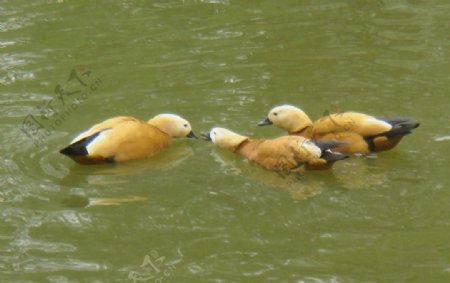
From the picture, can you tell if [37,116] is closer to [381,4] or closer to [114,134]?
[114,134]

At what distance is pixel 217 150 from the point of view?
21.9ft

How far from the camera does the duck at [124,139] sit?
629 centimetres

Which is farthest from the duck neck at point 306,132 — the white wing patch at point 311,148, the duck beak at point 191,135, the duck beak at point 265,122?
the duck beak at point 191,135

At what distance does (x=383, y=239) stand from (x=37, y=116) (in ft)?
10.7

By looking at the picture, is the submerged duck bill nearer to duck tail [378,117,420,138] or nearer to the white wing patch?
the white wing patch

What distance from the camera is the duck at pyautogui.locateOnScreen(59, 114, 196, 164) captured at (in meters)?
6.29

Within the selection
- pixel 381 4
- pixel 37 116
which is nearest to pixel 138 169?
pixel 37 116

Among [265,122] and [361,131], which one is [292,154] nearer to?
[361,131]

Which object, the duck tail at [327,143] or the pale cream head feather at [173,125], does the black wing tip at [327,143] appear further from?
the pale cream head feather at [173,125]

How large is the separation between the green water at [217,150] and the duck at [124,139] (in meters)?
0.08

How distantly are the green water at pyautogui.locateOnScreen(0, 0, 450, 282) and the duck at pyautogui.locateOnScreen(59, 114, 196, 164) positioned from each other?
0.08 m

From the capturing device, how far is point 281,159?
19.9ft

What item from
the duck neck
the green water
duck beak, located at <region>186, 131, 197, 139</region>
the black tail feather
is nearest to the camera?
the green water

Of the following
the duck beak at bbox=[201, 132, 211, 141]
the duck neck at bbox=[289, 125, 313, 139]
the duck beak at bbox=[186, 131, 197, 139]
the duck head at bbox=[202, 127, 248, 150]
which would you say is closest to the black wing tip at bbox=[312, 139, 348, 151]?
the duck neck at bbox=[289, 125, 313, 139]
